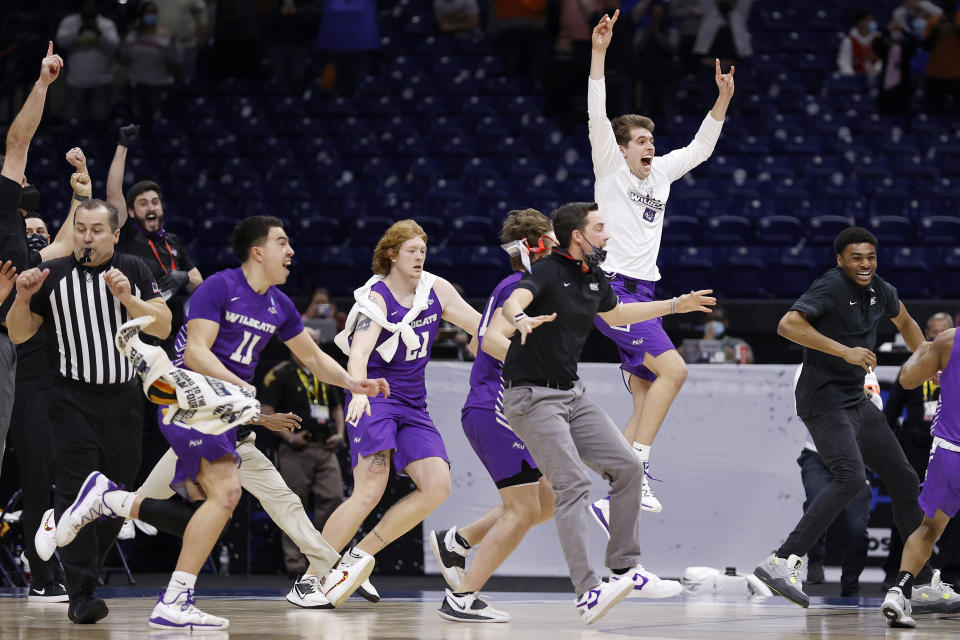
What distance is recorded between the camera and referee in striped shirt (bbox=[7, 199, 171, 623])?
6.65 meters

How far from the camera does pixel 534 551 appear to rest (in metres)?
10.6

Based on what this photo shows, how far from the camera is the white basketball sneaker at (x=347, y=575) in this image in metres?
7.18

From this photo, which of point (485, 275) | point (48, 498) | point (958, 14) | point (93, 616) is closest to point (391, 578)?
point (48, 498)

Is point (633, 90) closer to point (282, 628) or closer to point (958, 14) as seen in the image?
point (958, 14)

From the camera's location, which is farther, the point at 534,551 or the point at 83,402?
the point at 534,551

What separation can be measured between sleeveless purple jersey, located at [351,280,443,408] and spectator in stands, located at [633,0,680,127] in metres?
11.6

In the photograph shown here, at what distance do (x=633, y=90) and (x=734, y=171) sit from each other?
2.00 m

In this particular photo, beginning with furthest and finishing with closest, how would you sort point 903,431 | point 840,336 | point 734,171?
point 734,171 < point 903,431 < point 840,336

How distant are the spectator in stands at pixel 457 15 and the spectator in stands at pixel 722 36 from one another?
3795 mm

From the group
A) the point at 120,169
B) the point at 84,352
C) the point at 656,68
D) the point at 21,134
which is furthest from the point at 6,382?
the point at 656,68

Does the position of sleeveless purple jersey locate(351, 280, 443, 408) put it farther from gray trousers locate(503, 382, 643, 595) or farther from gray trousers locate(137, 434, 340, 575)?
gray trousers locate(503, 382, 643, 595)

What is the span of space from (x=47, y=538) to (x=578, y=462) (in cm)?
312

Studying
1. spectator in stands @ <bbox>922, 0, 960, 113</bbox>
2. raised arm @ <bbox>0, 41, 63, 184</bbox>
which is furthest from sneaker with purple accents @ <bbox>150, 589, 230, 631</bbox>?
spectator in stands @ <bbox>922, 0, 960, 113</bbox>

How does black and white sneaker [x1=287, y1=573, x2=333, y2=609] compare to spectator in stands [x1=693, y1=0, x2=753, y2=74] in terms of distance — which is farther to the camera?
spectator in stands [x1=693, y1=0, x2=753, y2=74]
